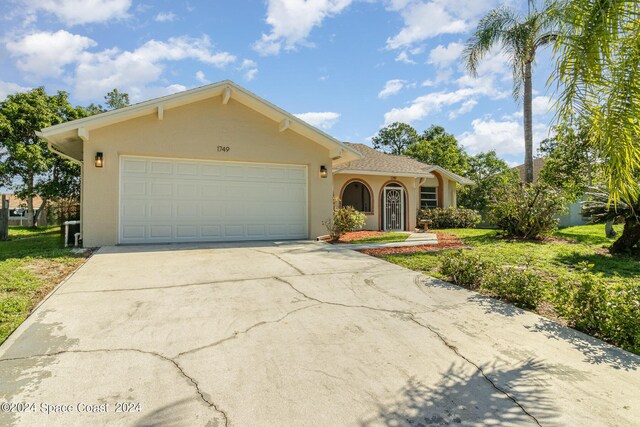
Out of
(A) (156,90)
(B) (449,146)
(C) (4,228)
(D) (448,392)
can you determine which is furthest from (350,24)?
(B) (449,146)

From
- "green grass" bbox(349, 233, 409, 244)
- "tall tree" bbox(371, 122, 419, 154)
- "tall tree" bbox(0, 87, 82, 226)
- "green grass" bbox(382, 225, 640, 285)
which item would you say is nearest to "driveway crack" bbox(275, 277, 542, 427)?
"green grass" bbox(382, 225, 640, 285)

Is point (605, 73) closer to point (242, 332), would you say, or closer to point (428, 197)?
point (242, 332)

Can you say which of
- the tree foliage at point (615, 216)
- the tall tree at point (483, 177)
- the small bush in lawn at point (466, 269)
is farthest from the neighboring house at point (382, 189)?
the small bush in lawn at point (466, 269)

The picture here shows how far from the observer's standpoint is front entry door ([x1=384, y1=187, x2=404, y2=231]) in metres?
16.6

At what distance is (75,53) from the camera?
515 inches

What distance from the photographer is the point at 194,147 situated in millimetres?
9773

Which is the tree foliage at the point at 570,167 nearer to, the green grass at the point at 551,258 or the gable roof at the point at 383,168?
the gable roof at the point at 383,168

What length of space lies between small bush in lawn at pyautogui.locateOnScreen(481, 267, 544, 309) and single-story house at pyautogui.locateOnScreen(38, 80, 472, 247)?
22.3ft

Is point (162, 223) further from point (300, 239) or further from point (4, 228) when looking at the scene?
point (4, 228)

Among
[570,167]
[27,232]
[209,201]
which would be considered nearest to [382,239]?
[209,201]

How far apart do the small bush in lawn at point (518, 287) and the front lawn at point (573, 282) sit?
0.04 ft

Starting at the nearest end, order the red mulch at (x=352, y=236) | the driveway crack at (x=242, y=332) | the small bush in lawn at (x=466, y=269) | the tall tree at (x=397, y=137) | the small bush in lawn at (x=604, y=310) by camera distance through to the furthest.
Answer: the driveway crack at (x=242, y=332) → the small bush in lawn at (x=604, y=310) → the small bush in lawn at (x=466, y=269) → the red mulch at (x=352, y=236) → the tall tree at (x=397, y=137)

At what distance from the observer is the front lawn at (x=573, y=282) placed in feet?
11.5

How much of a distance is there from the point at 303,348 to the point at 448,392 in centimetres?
127
